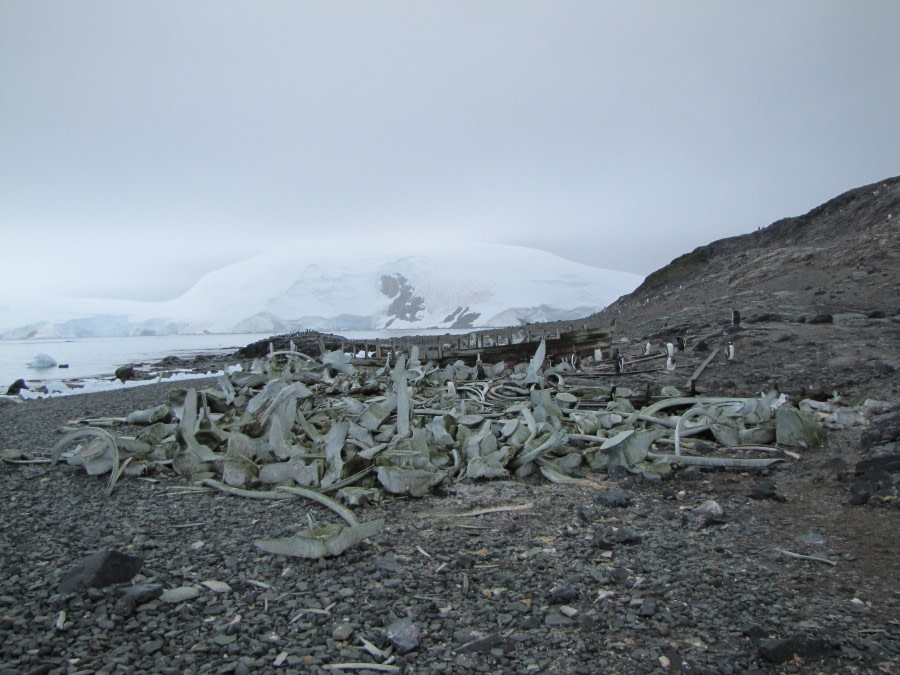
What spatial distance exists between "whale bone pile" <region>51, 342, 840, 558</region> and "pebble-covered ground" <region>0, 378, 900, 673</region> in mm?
375

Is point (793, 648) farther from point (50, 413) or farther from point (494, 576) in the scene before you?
point (50, 413)

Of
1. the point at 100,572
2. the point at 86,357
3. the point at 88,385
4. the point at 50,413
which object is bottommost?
the point at 88,385

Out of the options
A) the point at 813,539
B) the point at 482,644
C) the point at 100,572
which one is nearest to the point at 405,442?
the point at 100,572

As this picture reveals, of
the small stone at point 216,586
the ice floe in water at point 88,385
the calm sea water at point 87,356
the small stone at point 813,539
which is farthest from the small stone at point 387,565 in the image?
the calm sea water at point 87,356

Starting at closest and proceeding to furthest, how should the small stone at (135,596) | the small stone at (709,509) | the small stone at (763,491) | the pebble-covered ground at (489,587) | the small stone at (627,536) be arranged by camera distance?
the pebble-covered ground at (489,587)
the small stone at (135,596)
the small stone at (627,536)
the small stone at (709,509)
the small stone at (763,491)

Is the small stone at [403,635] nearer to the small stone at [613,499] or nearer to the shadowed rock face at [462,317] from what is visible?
the small stone at [613,499]

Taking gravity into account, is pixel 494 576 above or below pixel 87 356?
above

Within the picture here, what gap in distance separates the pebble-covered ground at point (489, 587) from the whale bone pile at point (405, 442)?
37 centimetres

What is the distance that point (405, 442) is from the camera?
505 centimetres

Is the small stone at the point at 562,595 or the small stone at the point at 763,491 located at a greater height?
the small stone at the point at 763,491

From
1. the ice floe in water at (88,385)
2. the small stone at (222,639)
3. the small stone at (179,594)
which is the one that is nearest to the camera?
the small stone at (222,639)

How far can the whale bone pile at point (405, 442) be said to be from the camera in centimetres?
457

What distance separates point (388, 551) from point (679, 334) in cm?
1470

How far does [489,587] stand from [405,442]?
2.38 m
